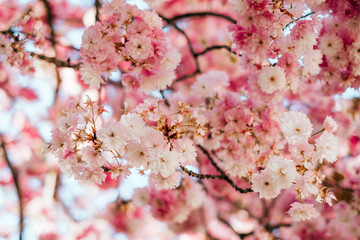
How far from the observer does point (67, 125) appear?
A: 128cm

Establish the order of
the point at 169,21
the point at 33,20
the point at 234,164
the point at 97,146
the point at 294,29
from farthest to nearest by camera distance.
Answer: the point at 169,21, the point at 33,20, the point at 234,164, the point at 294,29, the point at 97,146

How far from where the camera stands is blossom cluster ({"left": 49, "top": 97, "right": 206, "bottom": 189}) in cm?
120

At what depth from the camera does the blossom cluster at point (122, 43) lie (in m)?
1.45

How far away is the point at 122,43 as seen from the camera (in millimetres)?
1494

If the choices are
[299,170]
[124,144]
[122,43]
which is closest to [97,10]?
[122,43]

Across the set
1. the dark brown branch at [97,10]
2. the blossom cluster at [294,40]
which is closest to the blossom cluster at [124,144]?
the blossom cluster at [294,40]

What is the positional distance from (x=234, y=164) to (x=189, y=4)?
3265 mm

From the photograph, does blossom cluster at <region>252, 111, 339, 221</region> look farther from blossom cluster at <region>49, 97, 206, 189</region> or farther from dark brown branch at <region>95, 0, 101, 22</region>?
dark brown branch at <region>95, 0, 101, 22</region>

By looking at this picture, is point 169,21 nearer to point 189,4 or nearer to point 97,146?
point 97,146

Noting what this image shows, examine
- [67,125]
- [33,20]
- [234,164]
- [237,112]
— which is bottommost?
[67,125]

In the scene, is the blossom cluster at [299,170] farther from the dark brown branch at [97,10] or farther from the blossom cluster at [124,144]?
the dark brown branch at [97,10]

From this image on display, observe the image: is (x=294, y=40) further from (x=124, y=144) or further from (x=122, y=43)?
(x=124, y=144)

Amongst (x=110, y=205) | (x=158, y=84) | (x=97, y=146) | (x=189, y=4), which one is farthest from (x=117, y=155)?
(x=189, y=4)

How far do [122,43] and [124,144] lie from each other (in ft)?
1.69
